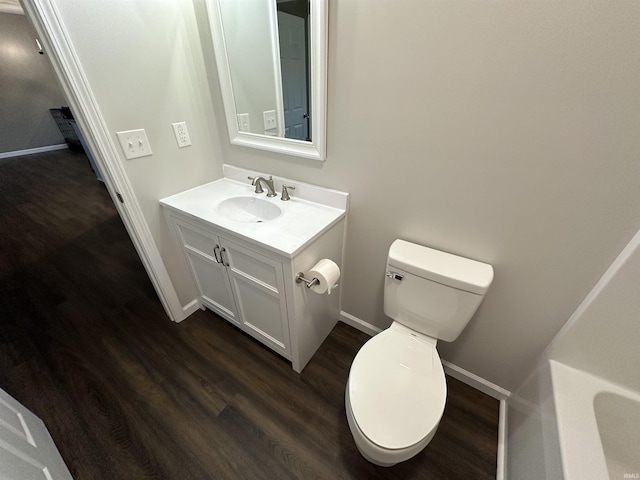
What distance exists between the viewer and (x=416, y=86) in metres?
0.92

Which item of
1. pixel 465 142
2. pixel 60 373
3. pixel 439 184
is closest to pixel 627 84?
pixel 465 142

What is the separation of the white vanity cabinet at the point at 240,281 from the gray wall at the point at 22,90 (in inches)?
253

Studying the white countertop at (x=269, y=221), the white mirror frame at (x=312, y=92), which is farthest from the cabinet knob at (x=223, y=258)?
the white mirror frame at (x=312, y=92)

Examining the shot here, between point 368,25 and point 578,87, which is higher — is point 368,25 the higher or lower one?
the higher one

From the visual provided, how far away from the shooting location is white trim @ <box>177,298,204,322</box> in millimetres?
1717

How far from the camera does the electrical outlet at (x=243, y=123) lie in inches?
56.1

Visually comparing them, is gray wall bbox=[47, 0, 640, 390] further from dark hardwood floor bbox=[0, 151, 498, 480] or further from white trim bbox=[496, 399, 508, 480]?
dark hardwood floor bbox=[0, 151, 498, 480]

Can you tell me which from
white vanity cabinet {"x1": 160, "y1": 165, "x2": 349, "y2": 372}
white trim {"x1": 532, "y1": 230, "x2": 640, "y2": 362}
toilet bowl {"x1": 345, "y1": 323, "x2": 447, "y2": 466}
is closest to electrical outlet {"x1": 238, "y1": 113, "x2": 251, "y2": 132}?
white vanity cabinet {"x1": 160, "y1": 165, "x2": 349, "y2": 372}

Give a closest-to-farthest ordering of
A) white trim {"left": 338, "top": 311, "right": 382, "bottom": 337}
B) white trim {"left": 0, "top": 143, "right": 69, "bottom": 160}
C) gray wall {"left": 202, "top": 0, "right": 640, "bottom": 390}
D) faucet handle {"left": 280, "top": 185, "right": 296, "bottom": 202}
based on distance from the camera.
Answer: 1. gray wall {"left": 202, "top": 0, "right": 640, "bottom": 390}
2. faucet handle {"left": 280, "top": 185, "right": 296, "bottom": 202}
3. white trim {"left": 338, "top": 311, "right": 382, "bottom": 337}
4. white trim {"left": 0, "top": 143, "right": 69, "bottom": 160}

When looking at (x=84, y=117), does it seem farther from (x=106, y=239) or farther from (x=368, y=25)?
(x=106, y=239)

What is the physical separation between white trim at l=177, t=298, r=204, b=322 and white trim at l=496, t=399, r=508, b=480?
1.82 metres

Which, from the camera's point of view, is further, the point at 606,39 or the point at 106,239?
the point at 106,239

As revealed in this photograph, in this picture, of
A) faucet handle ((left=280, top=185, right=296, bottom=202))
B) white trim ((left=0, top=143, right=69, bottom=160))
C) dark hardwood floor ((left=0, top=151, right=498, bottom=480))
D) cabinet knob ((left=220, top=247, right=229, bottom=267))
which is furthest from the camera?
white trim ((left=0, top=143, right=69, bottom=160))

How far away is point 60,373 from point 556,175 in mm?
2454
